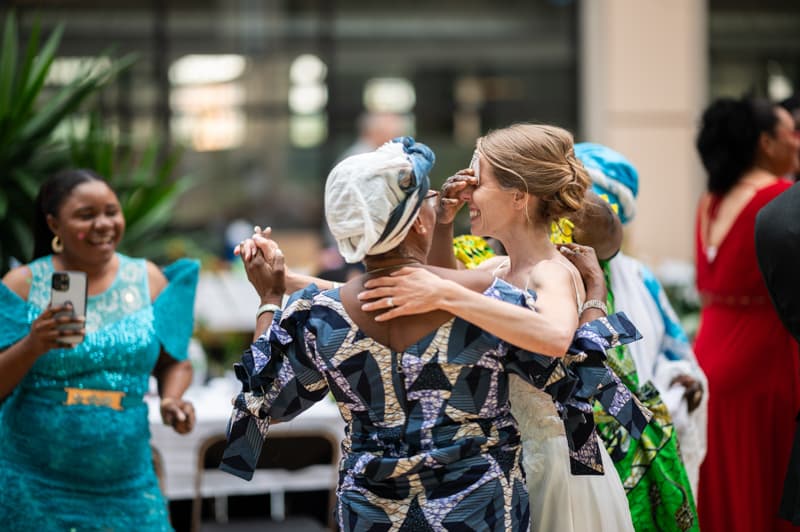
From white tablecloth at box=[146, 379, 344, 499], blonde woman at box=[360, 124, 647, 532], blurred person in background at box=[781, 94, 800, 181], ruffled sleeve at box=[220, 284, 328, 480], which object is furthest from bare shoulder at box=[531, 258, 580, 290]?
blurred person in background at box=[781, 94, 800, 181]

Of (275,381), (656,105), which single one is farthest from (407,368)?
(656,105)

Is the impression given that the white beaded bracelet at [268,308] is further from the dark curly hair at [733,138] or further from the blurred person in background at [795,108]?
the blurred person in background at [795,108]

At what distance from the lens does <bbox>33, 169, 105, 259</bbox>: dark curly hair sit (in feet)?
12.8

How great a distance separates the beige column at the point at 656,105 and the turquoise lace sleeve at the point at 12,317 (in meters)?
7.64

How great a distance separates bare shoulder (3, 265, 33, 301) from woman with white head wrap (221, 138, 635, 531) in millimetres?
1371

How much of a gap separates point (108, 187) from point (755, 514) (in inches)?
107

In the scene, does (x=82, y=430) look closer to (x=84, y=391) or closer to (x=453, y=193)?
(x=84, y=391)

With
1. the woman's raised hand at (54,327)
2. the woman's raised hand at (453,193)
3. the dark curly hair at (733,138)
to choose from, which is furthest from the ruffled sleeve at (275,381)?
the dark curly hair at (733,138)

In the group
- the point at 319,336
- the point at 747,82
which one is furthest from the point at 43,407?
the point at 747,82

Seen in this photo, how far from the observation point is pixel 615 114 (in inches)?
423

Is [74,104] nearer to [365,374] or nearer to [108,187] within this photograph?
[108,187]

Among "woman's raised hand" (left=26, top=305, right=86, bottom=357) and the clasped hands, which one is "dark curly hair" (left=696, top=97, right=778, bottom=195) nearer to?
the clasped hands

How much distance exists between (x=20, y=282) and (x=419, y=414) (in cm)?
174

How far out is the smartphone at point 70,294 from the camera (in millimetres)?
3506
